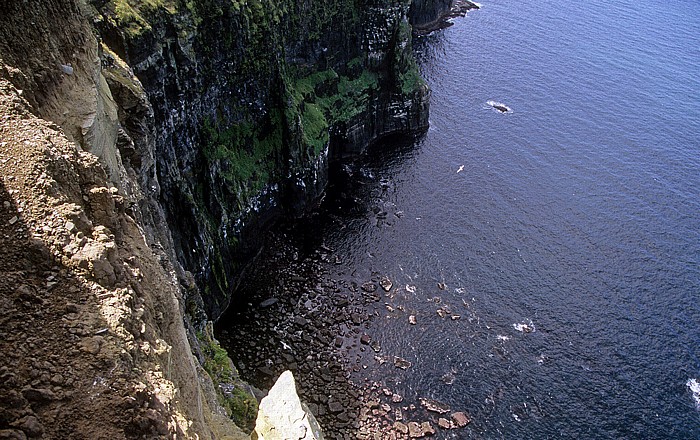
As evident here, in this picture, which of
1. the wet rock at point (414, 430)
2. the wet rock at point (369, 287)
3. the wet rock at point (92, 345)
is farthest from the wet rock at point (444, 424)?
the wet rock at point (92, 345)

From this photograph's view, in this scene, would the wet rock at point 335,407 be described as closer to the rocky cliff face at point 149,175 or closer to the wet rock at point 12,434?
the rocky cliff face at point 149,175

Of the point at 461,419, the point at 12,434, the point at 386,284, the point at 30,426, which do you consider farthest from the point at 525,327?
the point at 12,434

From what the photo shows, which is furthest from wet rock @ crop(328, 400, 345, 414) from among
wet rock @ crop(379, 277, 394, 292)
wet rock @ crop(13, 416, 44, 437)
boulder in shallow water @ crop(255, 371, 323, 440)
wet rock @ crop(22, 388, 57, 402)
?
wet rock @ crop(13, 416, 44, 437)

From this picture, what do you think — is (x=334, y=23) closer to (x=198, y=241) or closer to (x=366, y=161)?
(x=366, y=161)

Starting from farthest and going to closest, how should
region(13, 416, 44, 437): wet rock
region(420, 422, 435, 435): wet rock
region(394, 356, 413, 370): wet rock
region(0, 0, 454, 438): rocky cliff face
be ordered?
region(394, 356, 413, 370): wet rock
region(420, 422, 435, 435): wet rock
region(0, 0, 454, 438): rocky cliff face
region(13, 416, 44, 437): wet rock

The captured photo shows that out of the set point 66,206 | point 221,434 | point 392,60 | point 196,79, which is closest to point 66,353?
point 66,206

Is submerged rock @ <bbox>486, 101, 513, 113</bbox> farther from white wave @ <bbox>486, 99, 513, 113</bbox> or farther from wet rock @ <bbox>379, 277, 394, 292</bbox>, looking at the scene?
wet rock @ <bbox>379, 277, 394, 292</bbox>
